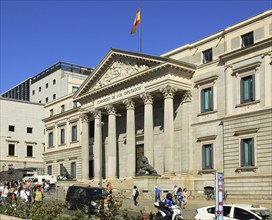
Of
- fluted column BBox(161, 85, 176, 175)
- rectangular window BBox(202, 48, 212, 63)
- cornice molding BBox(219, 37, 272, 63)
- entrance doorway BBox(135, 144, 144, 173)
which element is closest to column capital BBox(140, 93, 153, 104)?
fluted column BBox(161, 85, 176, 175)

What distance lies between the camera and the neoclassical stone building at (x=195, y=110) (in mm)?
40094

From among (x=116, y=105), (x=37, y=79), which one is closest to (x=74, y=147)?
(x=116, y=105)

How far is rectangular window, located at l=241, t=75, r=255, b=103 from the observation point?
40.8 meters

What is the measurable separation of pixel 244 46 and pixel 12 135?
55.8 m

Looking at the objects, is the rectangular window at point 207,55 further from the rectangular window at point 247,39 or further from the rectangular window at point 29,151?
the rectangular window at point 29,151

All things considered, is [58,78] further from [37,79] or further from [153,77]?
[153,77]

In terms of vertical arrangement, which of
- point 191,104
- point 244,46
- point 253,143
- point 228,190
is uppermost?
point 244,46

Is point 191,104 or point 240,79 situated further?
point 191,104

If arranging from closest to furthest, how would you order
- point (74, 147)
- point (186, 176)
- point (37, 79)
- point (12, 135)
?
point (186, 176) → point (74, 147) → point (12, 135) → point (37, 79)

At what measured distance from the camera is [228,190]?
41.9 m

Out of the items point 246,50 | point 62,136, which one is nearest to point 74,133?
point 62,136

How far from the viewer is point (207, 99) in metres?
45.7

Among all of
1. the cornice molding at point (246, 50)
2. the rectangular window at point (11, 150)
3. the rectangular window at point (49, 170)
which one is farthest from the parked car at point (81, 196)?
the rectangular window at point (11, 150)

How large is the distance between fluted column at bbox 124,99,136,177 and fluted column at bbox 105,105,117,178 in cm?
305
